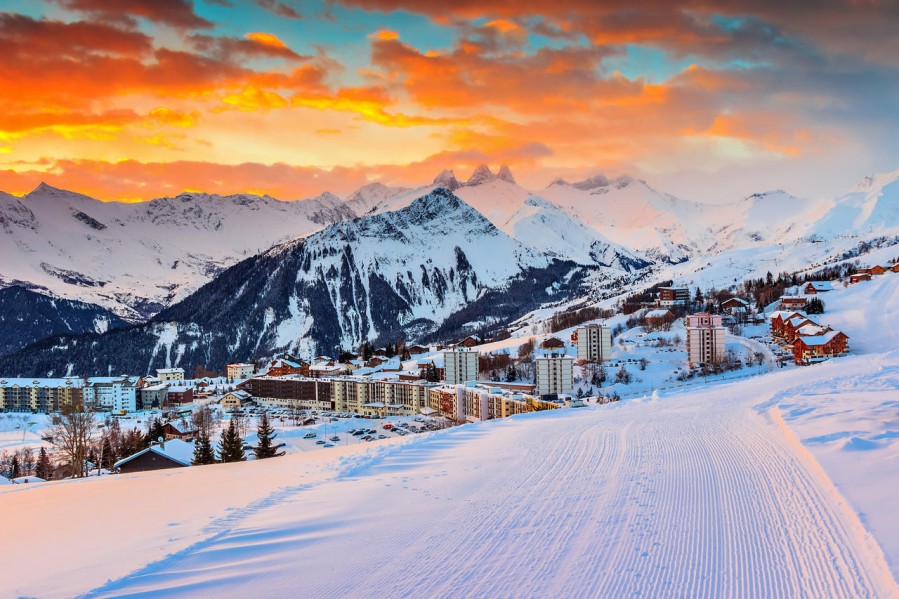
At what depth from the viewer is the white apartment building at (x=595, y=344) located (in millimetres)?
68938

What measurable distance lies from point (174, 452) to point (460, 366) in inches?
1834

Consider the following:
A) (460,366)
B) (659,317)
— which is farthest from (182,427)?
(659,317)

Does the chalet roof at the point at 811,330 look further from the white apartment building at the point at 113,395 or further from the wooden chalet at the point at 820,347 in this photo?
the white apartment building at the point at 113,395

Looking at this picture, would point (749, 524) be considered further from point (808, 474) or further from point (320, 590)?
point (320, 590)

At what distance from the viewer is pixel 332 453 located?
21828 millimetres

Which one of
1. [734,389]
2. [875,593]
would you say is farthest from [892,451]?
[734,389]

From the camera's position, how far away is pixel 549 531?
36.3 feet

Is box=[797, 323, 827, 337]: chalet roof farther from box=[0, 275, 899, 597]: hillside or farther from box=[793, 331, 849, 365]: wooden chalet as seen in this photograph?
box=[0, 275, 899, 597]: hillside

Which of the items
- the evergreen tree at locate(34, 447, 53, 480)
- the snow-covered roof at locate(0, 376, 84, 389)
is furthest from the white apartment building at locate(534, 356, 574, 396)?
the snow-covered roof at locate(0, 376, 84, 389)

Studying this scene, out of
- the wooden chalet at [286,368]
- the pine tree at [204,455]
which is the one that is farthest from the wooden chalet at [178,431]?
the wooden chalet at [286,368]

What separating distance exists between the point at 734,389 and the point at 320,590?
2889cm

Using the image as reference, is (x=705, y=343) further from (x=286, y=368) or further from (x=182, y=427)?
(x=286, y=368)

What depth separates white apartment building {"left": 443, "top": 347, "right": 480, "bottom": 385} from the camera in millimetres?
73500

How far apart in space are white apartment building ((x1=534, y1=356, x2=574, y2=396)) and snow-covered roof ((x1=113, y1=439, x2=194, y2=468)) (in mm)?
33436
